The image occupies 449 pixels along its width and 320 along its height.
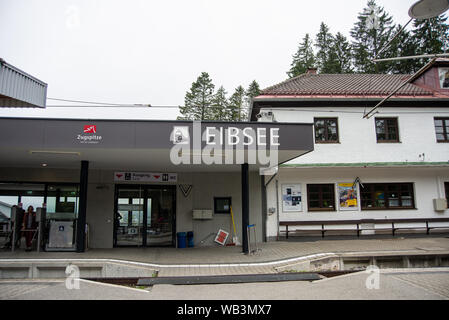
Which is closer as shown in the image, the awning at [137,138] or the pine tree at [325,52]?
the awning at [137,138]

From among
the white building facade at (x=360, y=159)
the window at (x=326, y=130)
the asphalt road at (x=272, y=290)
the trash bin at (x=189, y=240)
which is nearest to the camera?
the asphalt road at (x=272, y=290)

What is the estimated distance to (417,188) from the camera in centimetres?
1465

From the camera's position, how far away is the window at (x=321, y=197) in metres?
14.1

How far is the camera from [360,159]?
14539 millimetres

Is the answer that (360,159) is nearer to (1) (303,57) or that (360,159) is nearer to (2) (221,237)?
(2) (221,237)

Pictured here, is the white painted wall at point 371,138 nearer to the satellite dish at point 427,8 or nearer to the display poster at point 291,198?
the display poster at point 291,198

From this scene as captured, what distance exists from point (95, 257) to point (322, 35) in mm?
37404

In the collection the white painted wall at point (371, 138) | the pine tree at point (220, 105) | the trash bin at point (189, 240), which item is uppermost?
the pine tree at point (220, 105)

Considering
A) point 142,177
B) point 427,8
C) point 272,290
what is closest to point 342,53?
point 142,177

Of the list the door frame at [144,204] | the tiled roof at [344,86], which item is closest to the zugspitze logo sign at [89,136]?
the door frame at [144,204]

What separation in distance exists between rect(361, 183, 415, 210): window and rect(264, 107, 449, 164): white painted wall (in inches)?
46.8

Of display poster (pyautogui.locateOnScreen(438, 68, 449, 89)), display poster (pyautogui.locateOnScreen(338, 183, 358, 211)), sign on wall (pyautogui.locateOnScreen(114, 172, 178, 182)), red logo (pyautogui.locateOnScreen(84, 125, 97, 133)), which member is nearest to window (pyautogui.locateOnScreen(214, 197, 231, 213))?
sign on wall (pyautogui.locateOnScreen(114, 172, 178, 182))

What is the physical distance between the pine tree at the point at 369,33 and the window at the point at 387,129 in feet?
69.1

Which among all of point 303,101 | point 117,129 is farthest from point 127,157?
point 303,101
